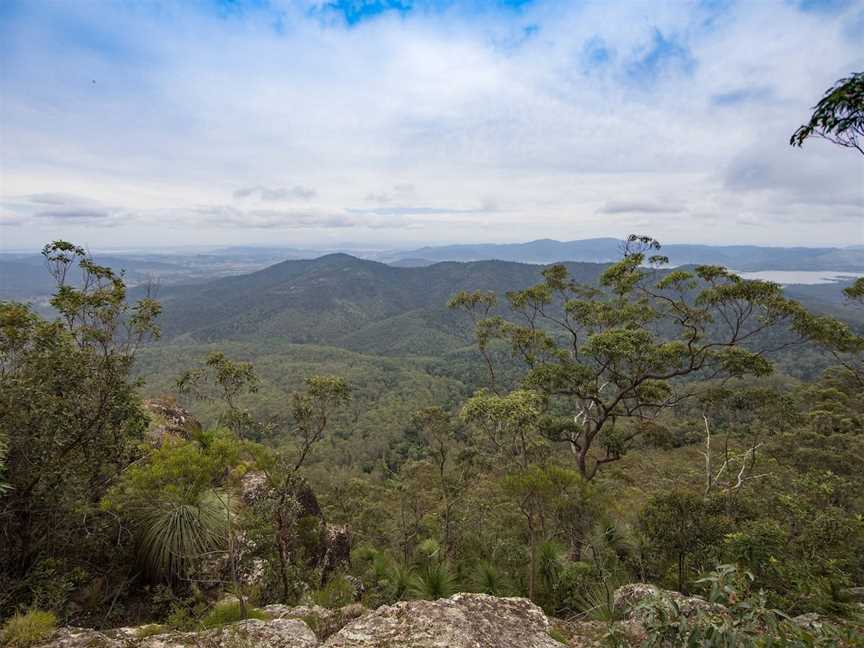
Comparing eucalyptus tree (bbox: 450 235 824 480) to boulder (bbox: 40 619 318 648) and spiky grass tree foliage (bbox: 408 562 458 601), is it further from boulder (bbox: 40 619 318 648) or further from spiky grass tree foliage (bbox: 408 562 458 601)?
boulder (bbox: 40 619 318 648)

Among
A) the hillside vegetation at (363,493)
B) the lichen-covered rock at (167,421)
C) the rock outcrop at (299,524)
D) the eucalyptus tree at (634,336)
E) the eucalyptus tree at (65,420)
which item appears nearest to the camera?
the eucalyptus tree at (65,420)

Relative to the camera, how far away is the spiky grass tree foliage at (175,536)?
20.7 feet

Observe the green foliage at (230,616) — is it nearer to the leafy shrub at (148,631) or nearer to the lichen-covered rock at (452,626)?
the leafy shrub at (148,631)

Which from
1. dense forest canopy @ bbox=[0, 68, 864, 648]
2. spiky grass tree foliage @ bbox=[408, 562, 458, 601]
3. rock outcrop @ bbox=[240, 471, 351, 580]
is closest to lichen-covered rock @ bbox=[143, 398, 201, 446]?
dense forest canopy @ bbox=[0, 68, 864, 648]

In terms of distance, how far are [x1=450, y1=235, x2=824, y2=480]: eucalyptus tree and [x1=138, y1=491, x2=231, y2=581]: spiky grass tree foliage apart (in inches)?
329

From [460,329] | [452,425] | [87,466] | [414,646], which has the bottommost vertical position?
[460,329]

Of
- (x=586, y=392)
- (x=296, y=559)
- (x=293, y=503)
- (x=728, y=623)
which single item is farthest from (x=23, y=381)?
(x=586, y=392)

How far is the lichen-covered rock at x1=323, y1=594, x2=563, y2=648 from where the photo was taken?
410 cm

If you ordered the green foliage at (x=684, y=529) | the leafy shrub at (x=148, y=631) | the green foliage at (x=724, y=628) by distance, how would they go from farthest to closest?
the green foliage at (x=684, y=529) < the leafy shrub at (x=148, y=631) < the green foliage at (x=724, y=628)

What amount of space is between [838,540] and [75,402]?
44.8ft

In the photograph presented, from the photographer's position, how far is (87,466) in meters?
5.86

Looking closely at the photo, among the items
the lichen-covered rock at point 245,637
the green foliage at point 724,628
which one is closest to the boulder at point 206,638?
the lichen-covered rock at point 245,637

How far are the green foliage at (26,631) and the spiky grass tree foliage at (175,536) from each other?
2.26 meters

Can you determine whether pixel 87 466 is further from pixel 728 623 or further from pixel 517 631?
pixel 728 623
